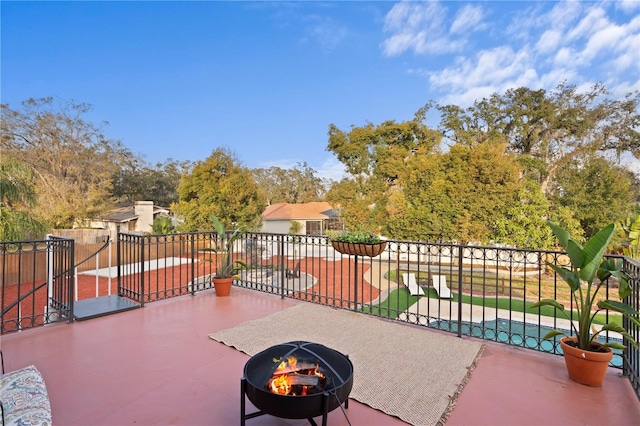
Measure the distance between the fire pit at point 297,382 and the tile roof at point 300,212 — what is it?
70.5 feet

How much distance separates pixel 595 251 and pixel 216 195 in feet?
55.8

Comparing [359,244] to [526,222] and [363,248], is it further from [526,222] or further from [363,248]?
[526,222]

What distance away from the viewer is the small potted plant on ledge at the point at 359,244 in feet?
12.5

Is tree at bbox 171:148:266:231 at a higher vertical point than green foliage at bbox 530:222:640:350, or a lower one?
higher

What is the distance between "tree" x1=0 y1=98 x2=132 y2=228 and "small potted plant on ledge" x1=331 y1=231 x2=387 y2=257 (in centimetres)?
2013

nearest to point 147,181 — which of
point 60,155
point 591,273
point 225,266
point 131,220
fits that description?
point 131,220

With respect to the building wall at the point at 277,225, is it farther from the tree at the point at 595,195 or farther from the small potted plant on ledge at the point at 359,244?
the small potted plant on ledge at the point at 359,244

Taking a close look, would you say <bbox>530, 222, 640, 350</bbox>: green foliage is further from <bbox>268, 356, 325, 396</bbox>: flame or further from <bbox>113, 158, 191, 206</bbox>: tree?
<bbox>113, 158, 191, 206</bbox>: tree

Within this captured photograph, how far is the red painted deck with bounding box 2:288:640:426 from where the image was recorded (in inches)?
81.0

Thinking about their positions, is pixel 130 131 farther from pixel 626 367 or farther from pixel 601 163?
pixel 601 163

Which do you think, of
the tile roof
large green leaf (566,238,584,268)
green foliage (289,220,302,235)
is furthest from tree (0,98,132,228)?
large green leaf (566,238,584,268)

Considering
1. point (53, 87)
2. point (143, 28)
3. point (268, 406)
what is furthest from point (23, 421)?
point (53, 87)

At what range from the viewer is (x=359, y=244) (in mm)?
3852

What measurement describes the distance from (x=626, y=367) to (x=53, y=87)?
25533mm
